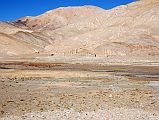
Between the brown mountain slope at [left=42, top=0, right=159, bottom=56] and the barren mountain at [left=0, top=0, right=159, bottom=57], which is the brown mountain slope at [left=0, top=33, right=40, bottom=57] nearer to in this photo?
the barren mountain at [left=0, top=0, right=159, bottom=57]

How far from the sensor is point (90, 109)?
18328mm

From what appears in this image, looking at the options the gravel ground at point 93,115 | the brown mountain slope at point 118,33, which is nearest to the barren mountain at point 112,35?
the brown mountain slope at point 118,33

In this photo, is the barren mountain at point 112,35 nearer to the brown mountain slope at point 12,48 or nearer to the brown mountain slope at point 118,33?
the brown mountain slope at point 118,33

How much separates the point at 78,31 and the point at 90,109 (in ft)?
498

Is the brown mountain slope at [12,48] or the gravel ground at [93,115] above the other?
the brown mountain slope at [12,48]

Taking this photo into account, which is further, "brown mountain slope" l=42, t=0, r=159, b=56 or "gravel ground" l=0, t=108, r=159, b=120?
"brown mountain slope" l=42, t=0, r=159, b=56

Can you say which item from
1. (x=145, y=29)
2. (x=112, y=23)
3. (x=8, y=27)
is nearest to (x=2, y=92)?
(x=145, y=29)

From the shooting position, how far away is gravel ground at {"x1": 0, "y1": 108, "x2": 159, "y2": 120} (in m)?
16.1

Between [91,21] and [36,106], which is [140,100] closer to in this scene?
[36,106]

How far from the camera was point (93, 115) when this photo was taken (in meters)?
16.8

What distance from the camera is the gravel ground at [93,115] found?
52.7 feet

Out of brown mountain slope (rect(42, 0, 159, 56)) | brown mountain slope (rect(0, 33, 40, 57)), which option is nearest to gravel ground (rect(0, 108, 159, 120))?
brown mountain slope (rect(42, 0, 159, 56))

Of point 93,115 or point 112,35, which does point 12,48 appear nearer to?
point 112,35

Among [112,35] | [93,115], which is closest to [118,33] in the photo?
[112,35]
